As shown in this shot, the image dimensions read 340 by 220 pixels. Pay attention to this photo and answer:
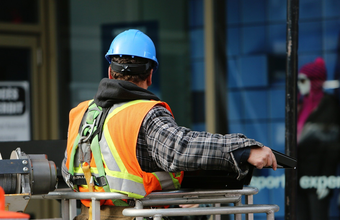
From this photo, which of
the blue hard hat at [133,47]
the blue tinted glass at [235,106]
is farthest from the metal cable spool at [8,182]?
the blue tinted glass at [235,106]

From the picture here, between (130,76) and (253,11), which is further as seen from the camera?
(253,11)

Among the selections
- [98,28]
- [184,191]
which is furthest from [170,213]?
[98,28]

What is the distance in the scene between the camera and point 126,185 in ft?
7.42

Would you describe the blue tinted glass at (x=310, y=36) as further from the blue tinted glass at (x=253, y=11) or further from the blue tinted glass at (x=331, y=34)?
the blue tinted glass at (x=253, y=11)

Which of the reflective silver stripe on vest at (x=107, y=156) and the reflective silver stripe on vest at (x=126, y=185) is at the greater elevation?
the reflective silver stripe on vest at (x=107, y=156)

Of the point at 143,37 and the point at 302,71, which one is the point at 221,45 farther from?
the point at 143,37

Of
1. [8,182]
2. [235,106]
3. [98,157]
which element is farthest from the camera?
[235,106]

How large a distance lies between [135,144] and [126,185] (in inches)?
8.0

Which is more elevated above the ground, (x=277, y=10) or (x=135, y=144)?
(x=277, y=10)

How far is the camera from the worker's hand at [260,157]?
6.99ft

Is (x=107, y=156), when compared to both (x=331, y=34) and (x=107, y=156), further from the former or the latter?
(x=331, y=34)

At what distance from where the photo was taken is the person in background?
202 inches

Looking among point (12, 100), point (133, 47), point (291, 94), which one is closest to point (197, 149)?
point (133, 47)

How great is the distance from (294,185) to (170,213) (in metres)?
A: 0.98
